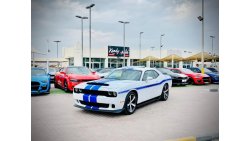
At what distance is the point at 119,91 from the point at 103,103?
1.09ft

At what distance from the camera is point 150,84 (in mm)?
4805

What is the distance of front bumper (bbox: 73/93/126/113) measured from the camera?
3.82m

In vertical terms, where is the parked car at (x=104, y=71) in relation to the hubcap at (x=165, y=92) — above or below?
above

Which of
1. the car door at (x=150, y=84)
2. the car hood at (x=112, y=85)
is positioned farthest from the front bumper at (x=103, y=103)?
the car door at (x=150, y=84)

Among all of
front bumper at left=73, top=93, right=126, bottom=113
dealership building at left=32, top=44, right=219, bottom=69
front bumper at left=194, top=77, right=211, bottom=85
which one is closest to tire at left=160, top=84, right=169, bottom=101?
dealership building at left=32, top=44, right=219, bottom=69

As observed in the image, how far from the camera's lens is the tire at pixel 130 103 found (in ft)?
13.4

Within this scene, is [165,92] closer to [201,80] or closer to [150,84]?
[150,84]

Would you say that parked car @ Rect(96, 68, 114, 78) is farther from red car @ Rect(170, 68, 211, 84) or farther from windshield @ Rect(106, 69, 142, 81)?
red car @ Rect(170, 68, 211, 84)

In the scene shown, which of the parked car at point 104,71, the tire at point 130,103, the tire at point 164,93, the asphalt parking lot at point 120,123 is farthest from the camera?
the tire at point 164,93

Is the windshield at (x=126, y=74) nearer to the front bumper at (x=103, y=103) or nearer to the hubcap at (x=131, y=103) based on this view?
the hubcap at (x=131, y=103)

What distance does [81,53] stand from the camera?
346 cm

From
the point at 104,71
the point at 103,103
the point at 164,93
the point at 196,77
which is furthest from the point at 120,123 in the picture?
the point at 196,77
